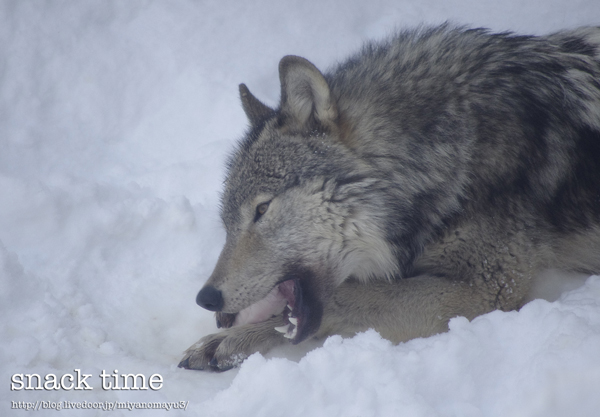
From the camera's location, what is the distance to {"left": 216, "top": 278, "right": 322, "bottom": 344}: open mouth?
258cm

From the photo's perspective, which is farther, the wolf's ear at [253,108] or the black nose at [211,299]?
the wolf's ear at [253,108]

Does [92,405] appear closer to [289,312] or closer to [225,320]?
[225,320]

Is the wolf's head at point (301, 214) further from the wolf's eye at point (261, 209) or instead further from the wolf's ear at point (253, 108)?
the wolf's ear at point (253, 108)

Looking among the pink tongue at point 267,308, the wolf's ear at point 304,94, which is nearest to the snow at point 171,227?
the pink tongue at point 267,308

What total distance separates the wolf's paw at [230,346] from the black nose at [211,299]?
31 centimetres

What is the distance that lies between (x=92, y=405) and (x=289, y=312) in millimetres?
1140

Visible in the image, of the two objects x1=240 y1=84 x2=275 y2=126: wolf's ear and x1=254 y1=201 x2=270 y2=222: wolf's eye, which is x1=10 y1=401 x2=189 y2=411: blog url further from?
x1=240 y1=84 x2=275 y2=126: wolf's ear

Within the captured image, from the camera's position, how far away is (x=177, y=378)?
2510 millimetres

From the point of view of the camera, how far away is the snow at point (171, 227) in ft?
6.17

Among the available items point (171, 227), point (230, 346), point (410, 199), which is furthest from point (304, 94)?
point (171, 227)

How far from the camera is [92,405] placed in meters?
2.17

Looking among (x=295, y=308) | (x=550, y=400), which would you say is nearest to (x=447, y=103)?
(x=295, y=308)

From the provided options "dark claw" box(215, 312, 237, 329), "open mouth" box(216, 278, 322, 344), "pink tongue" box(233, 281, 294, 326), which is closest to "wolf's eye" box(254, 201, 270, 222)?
"open mouth" box(216, 278, 322, 344)

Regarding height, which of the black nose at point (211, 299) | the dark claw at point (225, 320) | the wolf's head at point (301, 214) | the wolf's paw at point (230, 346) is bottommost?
the wolf's paw at point (230, 346)
